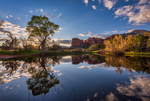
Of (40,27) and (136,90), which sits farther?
(40,27)

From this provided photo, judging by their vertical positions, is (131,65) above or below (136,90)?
below

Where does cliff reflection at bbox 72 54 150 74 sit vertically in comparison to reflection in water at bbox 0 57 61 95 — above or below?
below

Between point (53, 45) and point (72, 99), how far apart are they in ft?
165

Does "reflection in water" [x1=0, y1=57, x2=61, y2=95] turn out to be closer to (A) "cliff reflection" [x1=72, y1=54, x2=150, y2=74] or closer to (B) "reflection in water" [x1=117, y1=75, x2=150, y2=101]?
(B) "reflection in water" [x1=117, y1=75, x2=150, y2=101]

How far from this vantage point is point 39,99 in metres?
3.32

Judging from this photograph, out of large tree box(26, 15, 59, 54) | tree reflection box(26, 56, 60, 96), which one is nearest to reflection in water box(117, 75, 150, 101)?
tree reflection box(26, 56, 60, 96)

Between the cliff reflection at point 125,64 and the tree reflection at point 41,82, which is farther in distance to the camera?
the cliff reflection at point 125,64

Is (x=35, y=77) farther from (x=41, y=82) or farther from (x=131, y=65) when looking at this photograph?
(x=131, y=65)

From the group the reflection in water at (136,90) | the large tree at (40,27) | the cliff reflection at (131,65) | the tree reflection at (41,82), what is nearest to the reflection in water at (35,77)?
the tree reflection at (41,82)

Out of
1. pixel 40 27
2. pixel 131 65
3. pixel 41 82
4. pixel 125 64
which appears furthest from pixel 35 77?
pixel 40 27

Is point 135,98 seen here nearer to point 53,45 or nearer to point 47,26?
point 47,26

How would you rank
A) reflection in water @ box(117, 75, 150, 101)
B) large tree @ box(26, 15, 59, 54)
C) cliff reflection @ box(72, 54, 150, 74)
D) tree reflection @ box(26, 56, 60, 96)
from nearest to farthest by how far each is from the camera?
reflection in water @ box(117, 75, 150, 101), tree reflection @ box(26, 56, 60, 96), cliff reflection @ box(72, 54, 150, 74), large tree @ box(26, 15, 59, 54)

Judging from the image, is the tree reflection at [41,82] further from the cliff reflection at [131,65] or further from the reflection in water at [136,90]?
the cliff reflection at [131,65]

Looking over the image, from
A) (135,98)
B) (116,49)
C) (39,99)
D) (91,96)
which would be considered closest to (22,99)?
(39,99)
